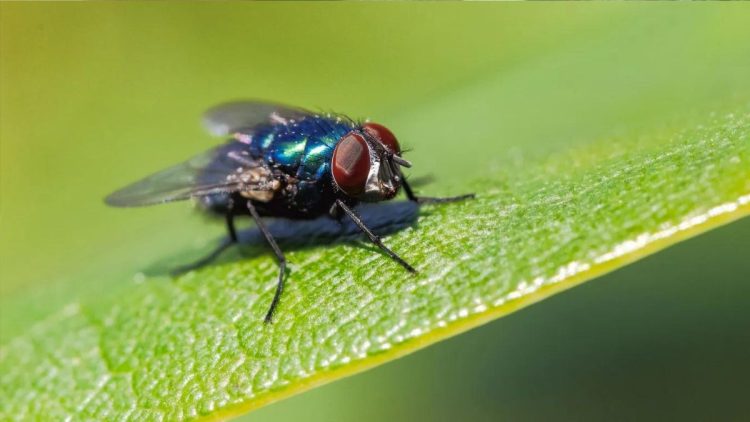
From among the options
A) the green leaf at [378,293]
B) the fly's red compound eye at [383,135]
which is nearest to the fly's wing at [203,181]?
the green leaf at [378,293]

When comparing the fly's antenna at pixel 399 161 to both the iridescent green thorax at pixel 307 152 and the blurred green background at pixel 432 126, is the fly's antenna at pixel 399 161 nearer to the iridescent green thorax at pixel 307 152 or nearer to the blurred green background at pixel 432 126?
the iridescent green thorax at pixel 307 152

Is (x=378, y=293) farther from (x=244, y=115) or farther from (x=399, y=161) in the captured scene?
(x=244, y=115)

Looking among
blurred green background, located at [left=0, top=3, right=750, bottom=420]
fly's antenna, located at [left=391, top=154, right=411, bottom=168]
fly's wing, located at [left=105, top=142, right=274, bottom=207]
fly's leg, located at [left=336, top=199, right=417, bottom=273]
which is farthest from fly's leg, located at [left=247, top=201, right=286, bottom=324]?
blurred green background, located at [left=0, top=3, right=750, bottom=420]

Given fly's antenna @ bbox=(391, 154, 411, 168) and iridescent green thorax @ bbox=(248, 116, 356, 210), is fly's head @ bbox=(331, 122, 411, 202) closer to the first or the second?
fly's antenna @ bbox=(391, 154, 411, 168)

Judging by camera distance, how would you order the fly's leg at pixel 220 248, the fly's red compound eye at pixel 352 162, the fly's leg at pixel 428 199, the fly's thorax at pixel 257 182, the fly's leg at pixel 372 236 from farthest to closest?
the fly's leg at pixel 220 248 < the fly's thorax at pixel 257 182 < the fly's leg at pixel 428 199 < the fly's red compound eye at pixel 352 162 < the fly's leg at pixel 372 236

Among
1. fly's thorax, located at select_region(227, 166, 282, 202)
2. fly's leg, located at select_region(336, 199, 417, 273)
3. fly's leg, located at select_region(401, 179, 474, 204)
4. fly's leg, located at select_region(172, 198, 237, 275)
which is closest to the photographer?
fly's leg, located at select_region(336, 199, 417, 273)

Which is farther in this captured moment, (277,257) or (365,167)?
(277,257)

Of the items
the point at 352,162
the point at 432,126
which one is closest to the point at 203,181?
the point at 352,162
